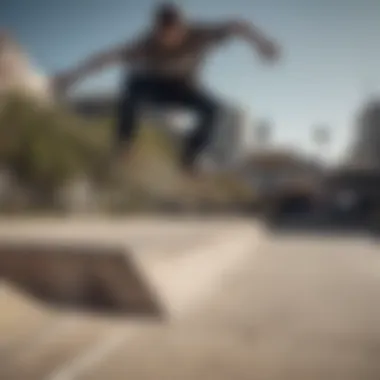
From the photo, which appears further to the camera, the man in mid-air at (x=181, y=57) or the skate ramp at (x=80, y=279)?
the man in mid-air at (x=181, y=57)

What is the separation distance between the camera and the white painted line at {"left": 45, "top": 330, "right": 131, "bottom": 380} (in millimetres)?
3527

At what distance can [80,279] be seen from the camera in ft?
16.6

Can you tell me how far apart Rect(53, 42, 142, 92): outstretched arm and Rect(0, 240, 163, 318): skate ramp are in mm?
1563

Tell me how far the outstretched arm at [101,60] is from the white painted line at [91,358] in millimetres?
2392

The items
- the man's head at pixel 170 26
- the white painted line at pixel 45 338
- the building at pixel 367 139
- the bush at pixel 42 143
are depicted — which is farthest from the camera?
the bush at pixel 42 143

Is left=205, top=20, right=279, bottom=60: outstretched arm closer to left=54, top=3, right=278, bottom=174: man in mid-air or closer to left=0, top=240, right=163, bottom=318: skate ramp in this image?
left=54, top=3, right=278, bottom=174: man in mid-air

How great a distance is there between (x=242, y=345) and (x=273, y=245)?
6.99 metres

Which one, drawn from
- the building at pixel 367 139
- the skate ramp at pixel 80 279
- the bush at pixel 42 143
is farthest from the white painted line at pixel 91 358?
the building at pixel 367 139

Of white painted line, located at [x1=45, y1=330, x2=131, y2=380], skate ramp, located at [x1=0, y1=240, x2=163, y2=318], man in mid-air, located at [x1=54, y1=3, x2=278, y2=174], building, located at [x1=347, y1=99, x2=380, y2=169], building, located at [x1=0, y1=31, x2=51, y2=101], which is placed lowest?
white painted line, located at [x1=45, y1=330, x2=131, y2=380]

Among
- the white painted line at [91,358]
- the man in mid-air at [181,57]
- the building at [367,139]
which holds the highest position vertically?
the man in mid-air at [181,57]

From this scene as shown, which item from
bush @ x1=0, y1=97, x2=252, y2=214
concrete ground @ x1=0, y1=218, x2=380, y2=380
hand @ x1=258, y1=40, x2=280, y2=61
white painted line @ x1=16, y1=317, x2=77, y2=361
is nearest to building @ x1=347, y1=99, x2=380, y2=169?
hand @ x1=258, y1=40, x2=280, y2=61

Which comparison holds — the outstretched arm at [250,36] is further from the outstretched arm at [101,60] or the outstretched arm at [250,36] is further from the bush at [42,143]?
the bush at [42,143]

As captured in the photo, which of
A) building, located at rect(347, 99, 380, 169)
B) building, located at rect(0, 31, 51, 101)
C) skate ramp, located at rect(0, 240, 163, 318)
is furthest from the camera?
building, located at rect(0, 31, 51, 101)

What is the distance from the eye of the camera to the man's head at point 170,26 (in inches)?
213
